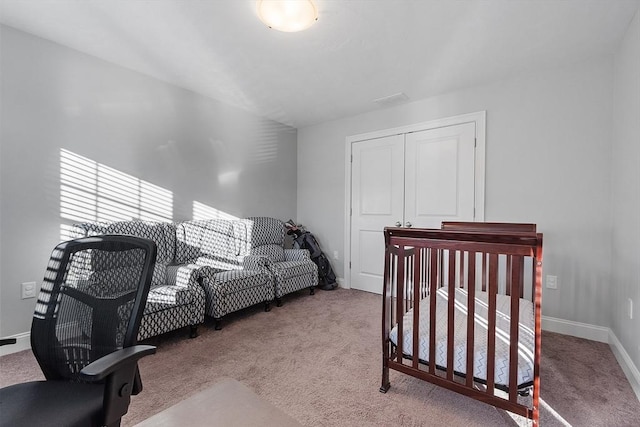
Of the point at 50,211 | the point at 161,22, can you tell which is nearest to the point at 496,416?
the point at 161,22

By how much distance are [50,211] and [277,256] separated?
2189 millimetres

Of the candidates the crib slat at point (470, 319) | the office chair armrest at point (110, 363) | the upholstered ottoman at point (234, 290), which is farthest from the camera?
the upholstered ottoman at point (234, 290)

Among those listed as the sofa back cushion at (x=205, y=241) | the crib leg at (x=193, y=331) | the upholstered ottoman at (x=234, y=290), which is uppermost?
the sofa back cushion at (x=205, y=241)

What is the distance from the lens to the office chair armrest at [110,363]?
2.69ft

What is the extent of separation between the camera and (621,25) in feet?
6.86

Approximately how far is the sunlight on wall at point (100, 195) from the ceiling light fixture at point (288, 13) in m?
1.99

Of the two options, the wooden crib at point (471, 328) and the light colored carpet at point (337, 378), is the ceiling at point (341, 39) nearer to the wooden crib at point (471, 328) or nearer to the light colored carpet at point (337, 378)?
the wooden crib at point (471, 328)

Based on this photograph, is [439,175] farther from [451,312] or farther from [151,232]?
[151,232]

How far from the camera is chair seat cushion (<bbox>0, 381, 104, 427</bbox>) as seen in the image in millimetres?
851

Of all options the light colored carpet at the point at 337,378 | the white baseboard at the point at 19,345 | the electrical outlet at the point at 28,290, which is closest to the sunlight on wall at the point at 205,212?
the light colored carpet at the point at 337,378

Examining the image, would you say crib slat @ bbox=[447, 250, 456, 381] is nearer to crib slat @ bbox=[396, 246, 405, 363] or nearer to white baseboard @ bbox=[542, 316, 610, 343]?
crib slat @ bbox=[396, 246, 405, 363]

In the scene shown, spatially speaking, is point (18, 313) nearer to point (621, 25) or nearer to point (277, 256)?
point (277, 256)

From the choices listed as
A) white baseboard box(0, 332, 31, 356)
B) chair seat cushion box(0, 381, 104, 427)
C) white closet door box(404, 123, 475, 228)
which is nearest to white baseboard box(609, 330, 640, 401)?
white closet door box(404, 123, 475, 228)

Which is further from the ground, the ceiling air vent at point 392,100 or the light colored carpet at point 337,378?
the ceiling air vent at point 392,100
